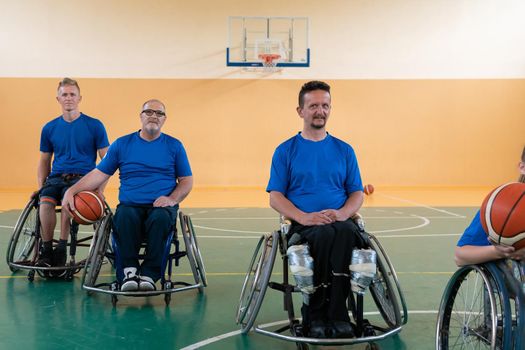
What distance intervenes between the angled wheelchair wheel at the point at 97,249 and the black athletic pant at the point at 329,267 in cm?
143

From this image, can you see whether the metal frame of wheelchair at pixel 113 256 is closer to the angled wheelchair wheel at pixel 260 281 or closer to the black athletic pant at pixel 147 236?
the black athletic pant at pixel 147 236

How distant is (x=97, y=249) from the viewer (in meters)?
3.47

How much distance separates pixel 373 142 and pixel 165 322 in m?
9.88

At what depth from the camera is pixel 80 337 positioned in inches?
113

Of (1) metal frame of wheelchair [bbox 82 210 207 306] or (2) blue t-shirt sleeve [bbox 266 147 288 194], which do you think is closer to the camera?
(2) blue t-shirt sleeve [bbox 266 147 288 194]

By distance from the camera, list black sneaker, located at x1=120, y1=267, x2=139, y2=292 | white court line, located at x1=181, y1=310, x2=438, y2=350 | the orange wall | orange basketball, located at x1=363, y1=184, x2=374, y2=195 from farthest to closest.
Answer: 1. the orange wall
2. orange basketball, located at x1=363, y1=184, x2=374, y2=195
3. black sneaker, located at x1=120, y1=267, x2=139, y2=292
4. white court line, located at x1=181, y1=310, x2=438, y2=350

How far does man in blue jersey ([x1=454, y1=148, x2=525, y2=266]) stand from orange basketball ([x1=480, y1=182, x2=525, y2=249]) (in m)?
0.03

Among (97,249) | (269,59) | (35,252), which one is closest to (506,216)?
(97,249)

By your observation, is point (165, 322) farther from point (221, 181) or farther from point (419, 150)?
point (419, 150)

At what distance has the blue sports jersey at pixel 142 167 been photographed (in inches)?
147

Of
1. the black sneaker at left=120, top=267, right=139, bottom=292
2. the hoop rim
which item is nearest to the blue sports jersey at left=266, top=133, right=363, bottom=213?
the black sneaker at left=120, top=267, right=139, bottom=292

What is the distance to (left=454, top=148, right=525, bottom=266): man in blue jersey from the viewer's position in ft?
6.36

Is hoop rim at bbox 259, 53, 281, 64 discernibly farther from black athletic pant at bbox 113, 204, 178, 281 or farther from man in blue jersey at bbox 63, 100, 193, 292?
black athletic pant at bbox 113, 204, 178, 281

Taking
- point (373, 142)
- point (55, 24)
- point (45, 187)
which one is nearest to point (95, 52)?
point (55, 24)
